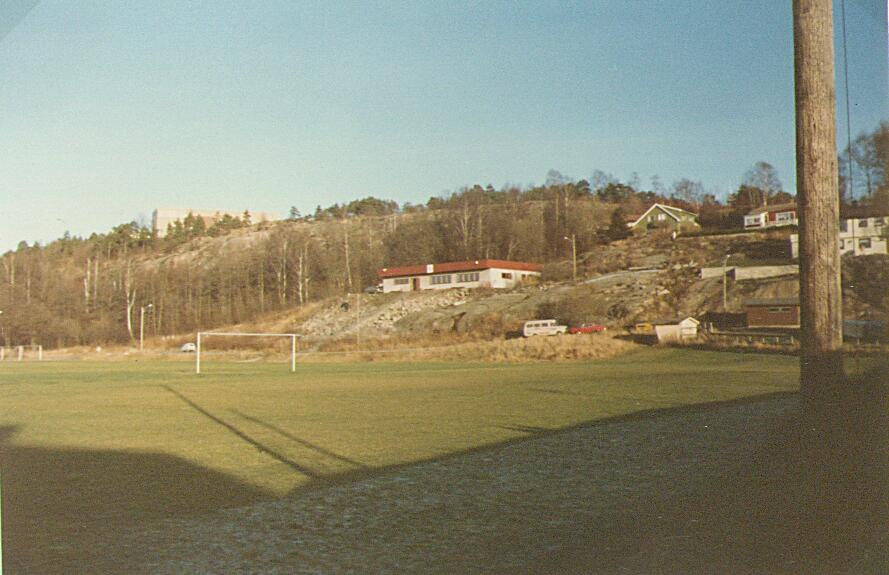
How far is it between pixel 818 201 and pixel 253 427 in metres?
7.31

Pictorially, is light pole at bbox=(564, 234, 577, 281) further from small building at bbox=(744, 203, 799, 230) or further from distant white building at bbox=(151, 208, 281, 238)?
distant white building at bbox=(151, 208, 281, 238)

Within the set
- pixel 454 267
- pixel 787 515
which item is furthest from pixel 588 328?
pixel 787 515

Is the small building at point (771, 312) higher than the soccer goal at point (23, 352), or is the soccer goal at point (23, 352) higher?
the small building at point (771, 312)

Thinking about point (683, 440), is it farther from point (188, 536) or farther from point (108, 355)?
point (108, 355)

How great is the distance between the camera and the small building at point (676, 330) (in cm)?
2172

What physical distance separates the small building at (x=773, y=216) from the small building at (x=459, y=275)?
8.89 metres

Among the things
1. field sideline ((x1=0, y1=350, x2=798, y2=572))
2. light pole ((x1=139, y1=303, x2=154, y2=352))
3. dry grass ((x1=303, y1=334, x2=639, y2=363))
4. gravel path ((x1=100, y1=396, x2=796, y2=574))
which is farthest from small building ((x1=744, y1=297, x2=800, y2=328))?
light pole ((x1=139, y1=303, x2=154, y2=352))

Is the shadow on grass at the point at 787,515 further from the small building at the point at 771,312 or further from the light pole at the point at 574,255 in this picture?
the light pole at the point at 574,255

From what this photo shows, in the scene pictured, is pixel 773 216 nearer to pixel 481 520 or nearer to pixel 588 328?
pixel 588 328

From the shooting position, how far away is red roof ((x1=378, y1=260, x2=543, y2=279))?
91.4 ft

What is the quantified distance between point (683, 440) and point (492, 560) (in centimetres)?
388

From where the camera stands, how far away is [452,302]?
2919cm

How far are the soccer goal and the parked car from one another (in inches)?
729

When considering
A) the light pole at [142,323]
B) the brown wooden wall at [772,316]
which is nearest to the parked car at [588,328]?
the brown wooden wall at [772,316]
